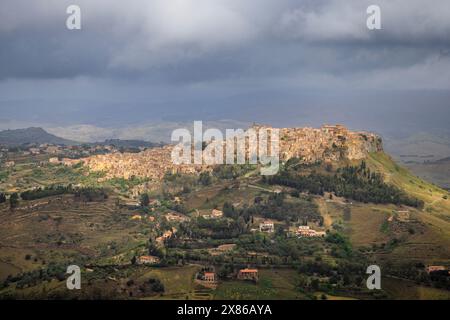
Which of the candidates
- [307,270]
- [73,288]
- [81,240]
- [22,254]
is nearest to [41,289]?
[73,288]

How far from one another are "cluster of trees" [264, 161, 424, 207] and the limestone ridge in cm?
380

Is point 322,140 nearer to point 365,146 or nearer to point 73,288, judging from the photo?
point 365,146

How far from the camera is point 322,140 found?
3413 inches

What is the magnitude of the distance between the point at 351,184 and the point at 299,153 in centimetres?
1093

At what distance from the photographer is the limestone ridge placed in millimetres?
83875

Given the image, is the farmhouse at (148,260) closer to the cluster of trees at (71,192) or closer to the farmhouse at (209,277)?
the farmhouse at (209,277)

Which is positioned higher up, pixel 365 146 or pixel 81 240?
pixel 365 146

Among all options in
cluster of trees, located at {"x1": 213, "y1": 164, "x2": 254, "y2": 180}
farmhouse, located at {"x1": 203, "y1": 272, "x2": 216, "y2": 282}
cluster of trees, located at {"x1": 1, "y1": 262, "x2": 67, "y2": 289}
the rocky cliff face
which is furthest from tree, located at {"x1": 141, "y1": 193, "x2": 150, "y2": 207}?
farmhouse, located at {"x1": 203, "y1": 272, "x2": 216, "y2": 282}

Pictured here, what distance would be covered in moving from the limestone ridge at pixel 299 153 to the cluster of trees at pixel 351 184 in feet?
12.5

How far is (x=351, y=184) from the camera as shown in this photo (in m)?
77.0

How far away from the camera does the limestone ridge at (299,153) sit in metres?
83.9

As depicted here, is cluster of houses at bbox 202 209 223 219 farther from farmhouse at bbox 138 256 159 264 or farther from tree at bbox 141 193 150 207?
farmhouse at bbox 138 256 159 264

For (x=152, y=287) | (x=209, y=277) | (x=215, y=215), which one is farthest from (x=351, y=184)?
(x=152, y=287)

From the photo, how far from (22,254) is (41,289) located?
1110 cm
